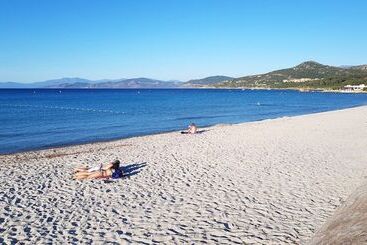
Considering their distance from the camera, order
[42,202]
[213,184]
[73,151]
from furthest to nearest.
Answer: [73,151]
[213,184]
[42,202]

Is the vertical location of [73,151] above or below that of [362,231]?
below

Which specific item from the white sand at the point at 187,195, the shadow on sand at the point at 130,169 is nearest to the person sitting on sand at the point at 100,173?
the shadow on sand at the point at 130,169

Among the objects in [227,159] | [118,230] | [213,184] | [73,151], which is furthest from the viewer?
[73,151]


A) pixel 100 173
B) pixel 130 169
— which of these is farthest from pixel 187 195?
pixel 130 169

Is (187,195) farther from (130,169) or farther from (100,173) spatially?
(130,169)

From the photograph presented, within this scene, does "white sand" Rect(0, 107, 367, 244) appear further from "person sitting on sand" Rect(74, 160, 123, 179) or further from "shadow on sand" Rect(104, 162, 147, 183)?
"person sitting on sand" Rect(74, 160, 123, 179)

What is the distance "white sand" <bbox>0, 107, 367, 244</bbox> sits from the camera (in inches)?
333

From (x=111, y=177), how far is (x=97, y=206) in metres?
3.13

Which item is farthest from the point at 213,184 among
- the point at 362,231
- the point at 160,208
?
the point at 362,231

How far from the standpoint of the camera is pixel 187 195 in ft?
37.2

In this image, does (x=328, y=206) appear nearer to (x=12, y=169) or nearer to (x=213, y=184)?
(x=213, y=184)

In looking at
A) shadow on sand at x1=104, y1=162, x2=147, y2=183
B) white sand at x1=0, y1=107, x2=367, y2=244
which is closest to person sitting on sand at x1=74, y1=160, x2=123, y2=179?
shadow on sand at x1=104, y1=162, x2=147, y2=183

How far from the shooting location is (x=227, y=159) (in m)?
16.9

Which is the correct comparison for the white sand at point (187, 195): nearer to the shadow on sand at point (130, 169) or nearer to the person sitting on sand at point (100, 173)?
the shadow on sand at point (130, 169)
